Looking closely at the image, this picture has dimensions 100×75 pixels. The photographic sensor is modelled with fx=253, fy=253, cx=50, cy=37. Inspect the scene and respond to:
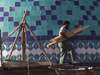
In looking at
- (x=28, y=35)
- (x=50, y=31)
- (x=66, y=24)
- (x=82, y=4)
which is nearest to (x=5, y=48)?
(x=28, y=35)

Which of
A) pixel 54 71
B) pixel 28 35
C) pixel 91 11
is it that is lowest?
pixel 54 71

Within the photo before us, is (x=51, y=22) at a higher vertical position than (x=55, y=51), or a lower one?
higher

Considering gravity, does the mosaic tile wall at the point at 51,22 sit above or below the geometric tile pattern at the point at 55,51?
above

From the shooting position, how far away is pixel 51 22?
34.8ft

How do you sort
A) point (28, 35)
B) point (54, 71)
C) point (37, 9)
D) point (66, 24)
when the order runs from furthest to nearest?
point (37, 9)
point (28, 35)
point (66, 24)
point (54, 71)

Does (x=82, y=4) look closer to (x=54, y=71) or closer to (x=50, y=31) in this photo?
(x=50, y=31)

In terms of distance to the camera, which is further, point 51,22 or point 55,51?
point 51,22

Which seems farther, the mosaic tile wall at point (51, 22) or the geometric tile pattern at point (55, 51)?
the mosaic tile wall at point (51, 22)

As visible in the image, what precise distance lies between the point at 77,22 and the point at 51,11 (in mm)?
1224

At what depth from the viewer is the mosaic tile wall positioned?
33.3 feet

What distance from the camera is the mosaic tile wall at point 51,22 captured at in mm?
10148

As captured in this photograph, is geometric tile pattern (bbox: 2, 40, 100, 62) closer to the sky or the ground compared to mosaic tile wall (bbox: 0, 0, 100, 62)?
closer to the ground

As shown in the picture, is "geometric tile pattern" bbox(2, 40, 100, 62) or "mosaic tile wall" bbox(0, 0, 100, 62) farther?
"mosaic tile wall" bbox(0, 0, 100, 62)

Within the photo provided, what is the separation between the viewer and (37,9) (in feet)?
36.1
